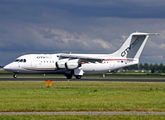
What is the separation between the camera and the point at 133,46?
65.0m

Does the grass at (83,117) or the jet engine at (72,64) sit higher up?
the jet engine at (72,64)

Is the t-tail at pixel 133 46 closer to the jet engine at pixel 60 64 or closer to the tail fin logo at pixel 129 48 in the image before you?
the tail fin logo at pixel 129 48

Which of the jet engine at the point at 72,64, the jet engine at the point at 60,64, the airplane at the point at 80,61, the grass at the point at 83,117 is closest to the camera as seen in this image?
the grass at the point at 83,117

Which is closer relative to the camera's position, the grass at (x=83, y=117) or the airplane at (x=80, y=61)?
the grass at (x=83, y=117)

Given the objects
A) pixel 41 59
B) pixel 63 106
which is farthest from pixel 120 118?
pixel 41 59

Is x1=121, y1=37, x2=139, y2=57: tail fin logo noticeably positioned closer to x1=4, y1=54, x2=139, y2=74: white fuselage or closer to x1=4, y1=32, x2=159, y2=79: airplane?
x1=4, y1=32, x2=159, y2=79: airplane

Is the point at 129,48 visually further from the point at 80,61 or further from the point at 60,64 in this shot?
the point at 60,64

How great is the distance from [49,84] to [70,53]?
A: 25028 millimetres

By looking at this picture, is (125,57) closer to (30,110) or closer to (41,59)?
(41,59)

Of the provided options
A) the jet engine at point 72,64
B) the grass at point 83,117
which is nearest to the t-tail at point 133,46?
the jet engine at point 72,64

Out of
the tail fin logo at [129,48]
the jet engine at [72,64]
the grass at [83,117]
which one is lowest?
the grass at [83,117]

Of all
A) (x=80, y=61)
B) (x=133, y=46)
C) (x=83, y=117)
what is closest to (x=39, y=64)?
(x=80, y=61)

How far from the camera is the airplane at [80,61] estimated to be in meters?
58.7

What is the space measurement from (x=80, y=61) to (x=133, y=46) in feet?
40.3
